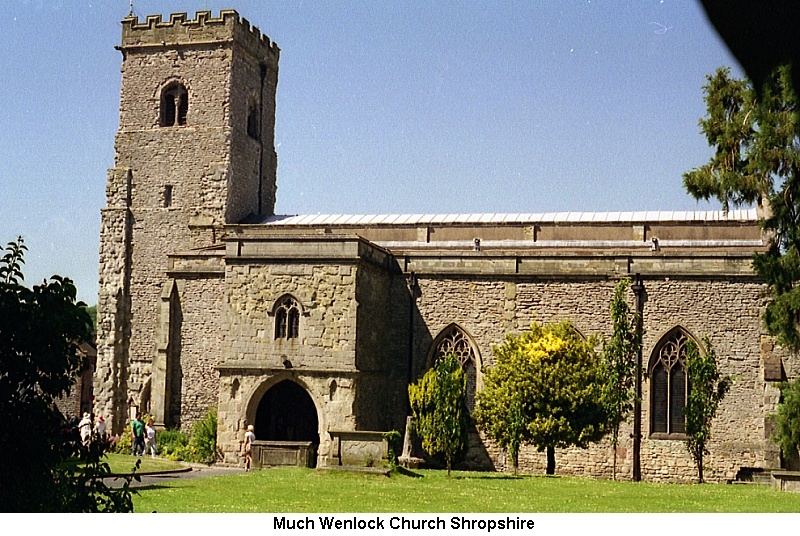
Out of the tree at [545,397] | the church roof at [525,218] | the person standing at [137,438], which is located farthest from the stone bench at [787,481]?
the person standing at [137,438]

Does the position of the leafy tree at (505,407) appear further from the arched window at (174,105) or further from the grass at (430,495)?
the arched window at (174,105)

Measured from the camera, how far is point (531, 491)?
22.1m

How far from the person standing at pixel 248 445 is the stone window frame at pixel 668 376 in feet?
33.6

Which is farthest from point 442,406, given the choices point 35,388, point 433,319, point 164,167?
point 35,388

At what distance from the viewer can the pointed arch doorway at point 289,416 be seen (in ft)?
99.5

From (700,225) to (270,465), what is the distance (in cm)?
1554

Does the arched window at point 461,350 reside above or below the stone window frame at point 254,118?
below

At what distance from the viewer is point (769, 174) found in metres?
21.5

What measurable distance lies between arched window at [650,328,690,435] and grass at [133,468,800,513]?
395 centimetres

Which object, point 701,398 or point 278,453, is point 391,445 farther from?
point 701,398

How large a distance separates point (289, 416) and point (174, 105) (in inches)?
583

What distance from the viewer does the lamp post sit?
95.3ft
